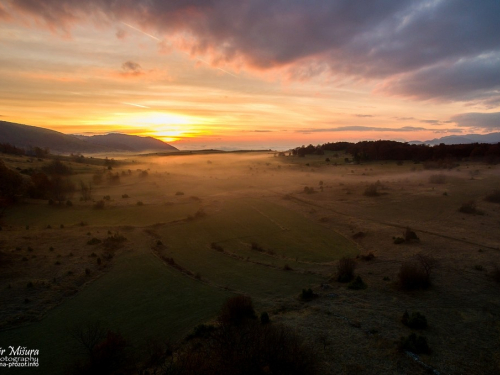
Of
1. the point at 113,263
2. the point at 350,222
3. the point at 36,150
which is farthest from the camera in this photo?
the point at 36,150

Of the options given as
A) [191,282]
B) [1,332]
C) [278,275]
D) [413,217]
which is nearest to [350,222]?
[413,217]

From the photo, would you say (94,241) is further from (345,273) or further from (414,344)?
(414,344)

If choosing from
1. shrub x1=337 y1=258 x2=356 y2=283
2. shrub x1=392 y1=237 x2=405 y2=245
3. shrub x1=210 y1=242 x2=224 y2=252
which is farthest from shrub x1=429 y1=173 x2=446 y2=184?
shrub x1=210 y1=242 x2=224 y2=252

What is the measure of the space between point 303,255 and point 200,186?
34906 mm

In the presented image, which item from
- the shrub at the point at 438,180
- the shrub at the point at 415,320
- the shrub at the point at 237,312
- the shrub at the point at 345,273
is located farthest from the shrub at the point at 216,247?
the shrub at the point at 438,180

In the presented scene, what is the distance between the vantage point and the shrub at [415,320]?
1114cm

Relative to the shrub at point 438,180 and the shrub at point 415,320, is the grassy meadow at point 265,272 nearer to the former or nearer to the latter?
the shrub at point 415,320

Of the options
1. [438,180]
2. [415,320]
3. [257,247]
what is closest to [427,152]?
[438,180]

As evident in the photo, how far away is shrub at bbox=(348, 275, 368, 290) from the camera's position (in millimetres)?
15391

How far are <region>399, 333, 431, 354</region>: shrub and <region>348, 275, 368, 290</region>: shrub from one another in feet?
17.1

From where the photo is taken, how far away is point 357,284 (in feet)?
Result: 51.1

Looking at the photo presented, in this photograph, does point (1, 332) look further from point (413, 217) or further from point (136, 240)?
point (413, 217)

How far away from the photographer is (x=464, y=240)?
22.3 metres

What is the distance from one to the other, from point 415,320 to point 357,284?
440 centimetres
